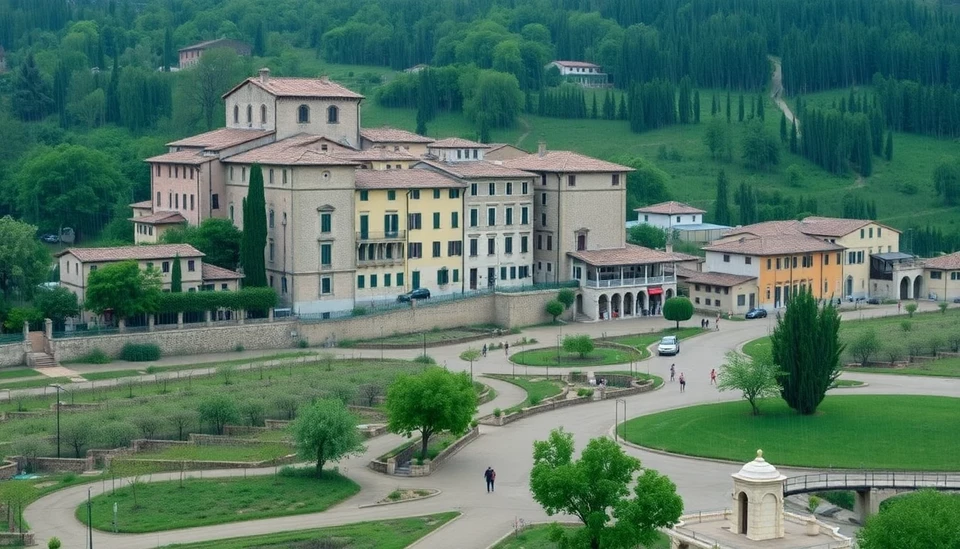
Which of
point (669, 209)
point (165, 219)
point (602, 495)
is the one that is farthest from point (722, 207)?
point (602, 495)

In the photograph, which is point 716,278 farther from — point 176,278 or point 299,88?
point 176,278

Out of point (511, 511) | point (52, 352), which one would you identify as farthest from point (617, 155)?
point (511, 511)

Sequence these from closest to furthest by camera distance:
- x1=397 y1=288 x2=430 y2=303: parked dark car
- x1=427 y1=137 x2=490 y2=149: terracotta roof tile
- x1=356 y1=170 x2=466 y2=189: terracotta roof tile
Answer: x1=356 y1=170 x2=466 y2=189: terracotta roof tile
x1=397 y1=288 x2=430 y2=303: parked dark car
x1=427 y1=137 x2=490 y2=149: terracotta roof tile

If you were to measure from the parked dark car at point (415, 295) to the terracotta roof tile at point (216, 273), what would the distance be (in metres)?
9.79

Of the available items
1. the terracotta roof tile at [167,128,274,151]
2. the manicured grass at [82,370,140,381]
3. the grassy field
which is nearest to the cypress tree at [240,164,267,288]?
the terracotta roof tile at [167,128,274,151]

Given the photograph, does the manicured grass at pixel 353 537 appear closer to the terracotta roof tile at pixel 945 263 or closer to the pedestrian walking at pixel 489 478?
the pedestrian walking at pixel 489 478

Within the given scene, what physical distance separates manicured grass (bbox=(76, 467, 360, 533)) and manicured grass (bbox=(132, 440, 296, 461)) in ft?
9.57

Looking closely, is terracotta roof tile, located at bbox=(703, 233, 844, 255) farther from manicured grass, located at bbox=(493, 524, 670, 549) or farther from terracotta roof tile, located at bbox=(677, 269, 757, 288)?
manicured grass, located at bbox=(493, 524, 670, 549)

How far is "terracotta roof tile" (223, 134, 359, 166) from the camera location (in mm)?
88375

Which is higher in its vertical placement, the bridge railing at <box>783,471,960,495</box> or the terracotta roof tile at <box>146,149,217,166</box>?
the terracotta roof tile at <box>146,149,217,166</box>

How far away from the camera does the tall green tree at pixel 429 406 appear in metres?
61.0

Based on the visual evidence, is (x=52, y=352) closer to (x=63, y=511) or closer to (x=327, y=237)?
(x=327, y=237)

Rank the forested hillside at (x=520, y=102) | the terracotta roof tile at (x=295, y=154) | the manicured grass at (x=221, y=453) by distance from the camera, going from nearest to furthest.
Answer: the manicured grass at (x=221, y=453) → the terracotta roof tile at (x=295, y=154) → the forested hillside at (x=520, y=102)

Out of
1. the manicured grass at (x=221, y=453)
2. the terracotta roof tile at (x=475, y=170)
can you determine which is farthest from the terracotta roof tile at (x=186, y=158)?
the manicured grass at (x=221, y=453)
